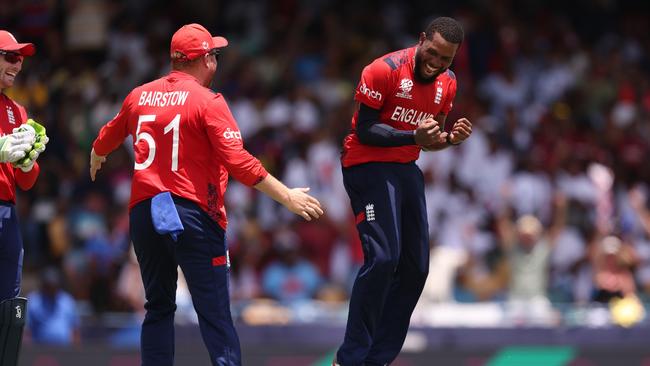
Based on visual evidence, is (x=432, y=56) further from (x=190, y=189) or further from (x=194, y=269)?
(x=194, y=269)

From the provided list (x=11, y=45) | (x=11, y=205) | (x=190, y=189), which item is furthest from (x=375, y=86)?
(x=11, y=205)

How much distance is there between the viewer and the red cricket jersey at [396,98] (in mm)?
7918

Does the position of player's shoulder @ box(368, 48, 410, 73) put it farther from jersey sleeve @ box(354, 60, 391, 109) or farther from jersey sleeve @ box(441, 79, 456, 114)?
jersey sleeve @ box(441, 79, 456, 114)

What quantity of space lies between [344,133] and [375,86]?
808cm

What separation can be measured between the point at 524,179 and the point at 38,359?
6464 mm

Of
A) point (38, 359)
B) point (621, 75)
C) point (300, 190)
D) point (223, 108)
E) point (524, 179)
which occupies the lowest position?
point (38, 359)

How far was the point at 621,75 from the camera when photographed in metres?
17.1

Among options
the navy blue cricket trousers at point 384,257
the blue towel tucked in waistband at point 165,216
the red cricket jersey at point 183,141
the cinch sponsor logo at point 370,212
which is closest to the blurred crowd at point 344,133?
the navy blue cricket trousers at point 384,257

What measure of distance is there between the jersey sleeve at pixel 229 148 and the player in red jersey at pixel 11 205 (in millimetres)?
1114

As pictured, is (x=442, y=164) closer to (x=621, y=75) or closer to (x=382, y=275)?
(x=621, y=75)

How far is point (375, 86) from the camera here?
7.90 metres

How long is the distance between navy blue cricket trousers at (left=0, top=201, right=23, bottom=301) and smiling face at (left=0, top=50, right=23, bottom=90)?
30.1 inches

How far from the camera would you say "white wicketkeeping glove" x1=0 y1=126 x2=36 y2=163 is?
747 cm

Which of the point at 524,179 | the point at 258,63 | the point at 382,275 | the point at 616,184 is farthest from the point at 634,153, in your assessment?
the point at 382,275
